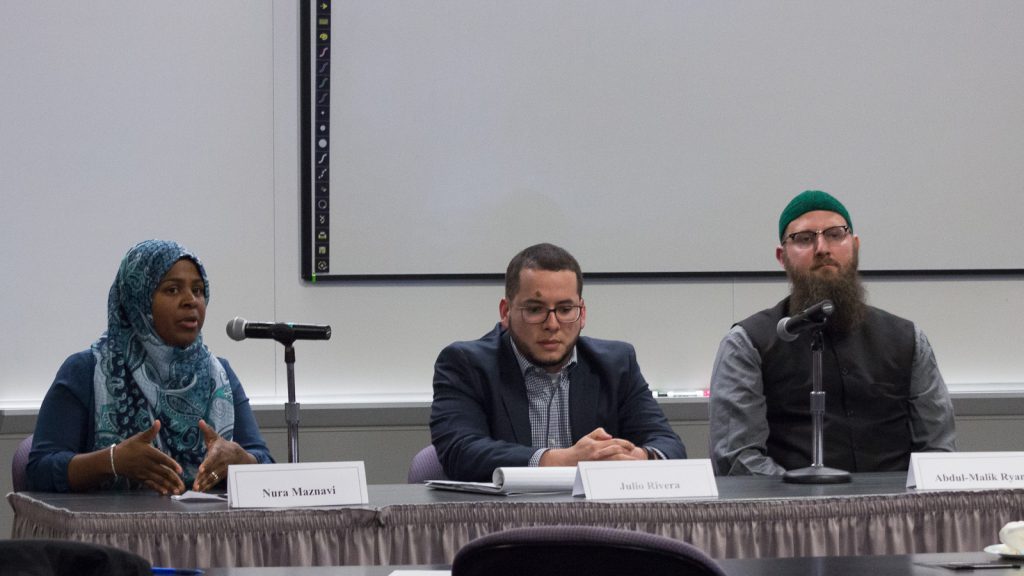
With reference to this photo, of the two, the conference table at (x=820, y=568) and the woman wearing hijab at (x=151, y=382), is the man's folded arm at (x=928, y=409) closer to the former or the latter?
the conference table at (x=820, y=568)

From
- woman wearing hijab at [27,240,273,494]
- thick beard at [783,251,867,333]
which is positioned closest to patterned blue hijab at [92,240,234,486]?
woman wearing hijab at [27,240,273,494]

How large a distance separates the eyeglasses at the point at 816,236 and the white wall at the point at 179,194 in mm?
1352

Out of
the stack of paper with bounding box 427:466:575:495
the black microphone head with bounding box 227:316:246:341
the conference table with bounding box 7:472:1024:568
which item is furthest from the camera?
the black microphone head with bounding box 227:316:246:341

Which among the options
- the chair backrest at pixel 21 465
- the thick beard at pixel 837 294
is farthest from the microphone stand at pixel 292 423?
the thick beard at pixel 837 294

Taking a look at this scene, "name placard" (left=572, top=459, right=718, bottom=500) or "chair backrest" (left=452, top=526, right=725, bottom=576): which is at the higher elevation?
"chair backrest" (left=452, top=526, right=725, bottom=576)

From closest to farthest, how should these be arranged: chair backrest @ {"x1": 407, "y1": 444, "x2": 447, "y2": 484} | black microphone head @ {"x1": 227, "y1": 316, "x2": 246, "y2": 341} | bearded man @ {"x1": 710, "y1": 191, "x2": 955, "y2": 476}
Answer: black microphone head @ {"x1": 227, "y1": 316, "x2": 246, "y2": 341} < chair backrest @ {"x1": 407, "y1": 444, "x2": 447, "y2": 484} < bearded man @ {"x1": 710, "y1": 191, "x2": 955, "y2": 476}

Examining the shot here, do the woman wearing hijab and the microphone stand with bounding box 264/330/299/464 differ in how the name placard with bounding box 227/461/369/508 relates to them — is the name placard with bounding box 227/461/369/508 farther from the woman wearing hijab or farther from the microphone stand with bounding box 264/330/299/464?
the woman wearing hijab

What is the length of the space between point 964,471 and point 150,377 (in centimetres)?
210

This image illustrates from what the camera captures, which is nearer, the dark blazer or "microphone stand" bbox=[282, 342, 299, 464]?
"microphone stand" bbox=[282, 342, 299, 464]

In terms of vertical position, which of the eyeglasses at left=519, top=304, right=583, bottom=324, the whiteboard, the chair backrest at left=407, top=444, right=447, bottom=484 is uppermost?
the whiteboard

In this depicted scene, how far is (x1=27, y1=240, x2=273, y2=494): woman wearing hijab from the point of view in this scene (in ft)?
10.5

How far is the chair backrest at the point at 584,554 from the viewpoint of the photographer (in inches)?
50.8

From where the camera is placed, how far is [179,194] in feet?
15.1

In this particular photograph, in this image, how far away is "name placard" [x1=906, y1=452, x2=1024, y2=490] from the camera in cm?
277
